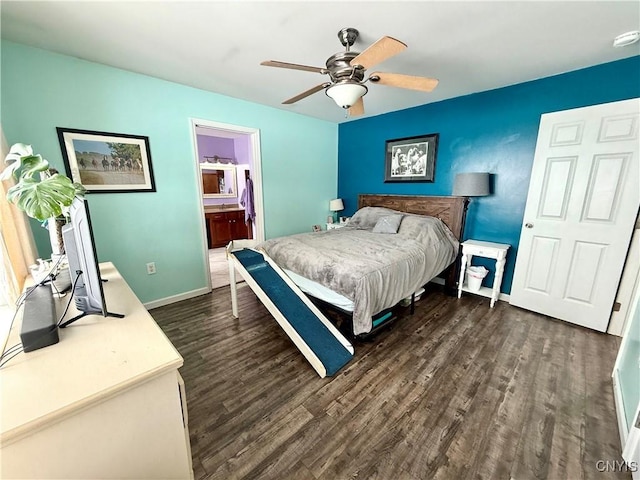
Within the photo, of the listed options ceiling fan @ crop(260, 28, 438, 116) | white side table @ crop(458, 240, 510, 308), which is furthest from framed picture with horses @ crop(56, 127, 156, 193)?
white side table @ crop(458, 240, 510, 308)

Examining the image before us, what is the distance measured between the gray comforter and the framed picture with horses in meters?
1.50

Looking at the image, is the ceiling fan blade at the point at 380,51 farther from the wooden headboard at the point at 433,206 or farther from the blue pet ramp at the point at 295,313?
the wooden headboard at the point at 433,206

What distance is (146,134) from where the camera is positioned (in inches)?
102

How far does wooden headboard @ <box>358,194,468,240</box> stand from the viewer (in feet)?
10.5

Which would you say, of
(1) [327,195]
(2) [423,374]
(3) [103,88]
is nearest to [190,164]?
(3) [103,88]

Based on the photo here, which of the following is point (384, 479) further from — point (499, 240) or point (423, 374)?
point (499, 240)

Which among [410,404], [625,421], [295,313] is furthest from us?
[295,313]

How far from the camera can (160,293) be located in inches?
115

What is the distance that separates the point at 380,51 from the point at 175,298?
3.18m

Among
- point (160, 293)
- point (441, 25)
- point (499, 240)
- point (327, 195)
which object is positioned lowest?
point (160, 293)

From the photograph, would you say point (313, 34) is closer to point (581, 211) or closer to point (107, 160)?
point (107, 160)

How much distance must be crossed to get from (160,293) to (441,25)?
11.9 ft

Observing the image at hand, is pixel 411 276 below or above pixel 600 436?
above

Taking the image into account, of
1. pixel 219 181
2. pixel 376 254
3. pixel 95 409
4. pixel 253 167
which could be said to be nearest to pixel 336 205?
pixel 253 167
